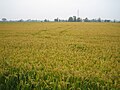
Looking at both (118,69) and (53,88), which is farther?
(118,69)

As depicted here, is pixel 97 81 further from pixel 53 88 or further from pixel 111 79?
pixel 53 88

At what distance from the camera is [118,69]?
6434 mm

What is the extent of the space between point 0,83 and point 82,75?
2751 mm

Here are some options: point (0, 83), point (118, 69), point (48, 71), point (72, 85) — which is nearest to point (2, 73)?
point (0, 83)

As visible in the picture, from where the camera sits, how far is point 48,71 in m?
6.11

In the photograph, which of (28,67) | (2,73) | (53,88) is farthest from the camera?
(28,67)

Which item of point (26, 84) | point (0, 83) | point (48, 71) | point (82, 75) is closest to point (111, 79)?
point (82, 75)

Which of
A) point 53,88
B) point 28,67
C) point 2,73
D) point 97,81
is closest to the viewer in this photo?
point 53,88

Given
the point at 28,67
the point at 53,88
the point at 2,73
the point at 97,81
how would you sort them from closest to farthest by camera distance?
1. the point at 53,88
2. the point at 97,81
3. the point at 2,73
4. the point at 28,67

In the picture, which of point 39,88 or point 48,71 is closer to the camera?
point 39,88

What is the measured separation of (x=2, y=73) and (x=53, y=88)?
7.00 ft

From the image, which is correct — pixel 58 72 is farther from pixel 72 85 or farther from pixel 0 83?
pixel 0 83

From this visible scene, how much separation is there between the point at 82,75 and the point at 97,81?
541mm

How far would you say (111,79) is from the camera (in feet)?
17.8
